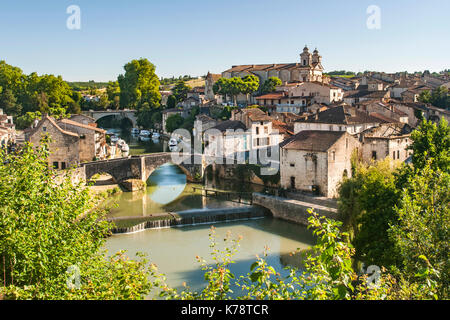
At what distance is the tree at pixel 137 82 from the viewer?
7212 centimetres

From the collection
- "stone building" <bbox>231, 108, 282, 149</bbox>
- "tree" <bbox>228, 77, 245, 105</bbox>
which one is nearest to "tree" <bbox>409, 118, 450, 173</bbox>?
"stone building" <bbox>231, 108, 282, 149</bbox>

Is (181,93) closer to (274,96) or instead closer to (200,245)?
(274,96)

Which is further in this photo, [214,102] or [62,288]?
[214,102]

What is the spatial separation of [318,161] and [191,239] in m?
8.44

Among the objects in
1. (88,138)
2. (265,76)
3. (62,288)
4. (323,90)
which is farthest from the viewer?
(265,76)

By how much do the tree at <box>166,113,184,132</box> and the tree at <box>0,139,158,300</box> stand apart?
4683 cm

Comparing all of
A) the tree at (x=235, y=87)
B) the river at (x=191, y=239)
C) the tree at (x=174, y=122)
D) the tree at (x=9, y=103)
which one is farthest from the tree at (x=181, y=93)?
the river at (x=191, y=239)

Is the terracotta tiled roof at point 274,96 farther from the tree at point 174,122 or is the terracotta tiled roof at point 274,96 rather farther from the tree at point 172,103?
the tree at point 172,103

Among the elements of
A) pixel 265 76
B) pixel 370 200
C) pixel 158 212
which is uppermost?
pixel 265 76
